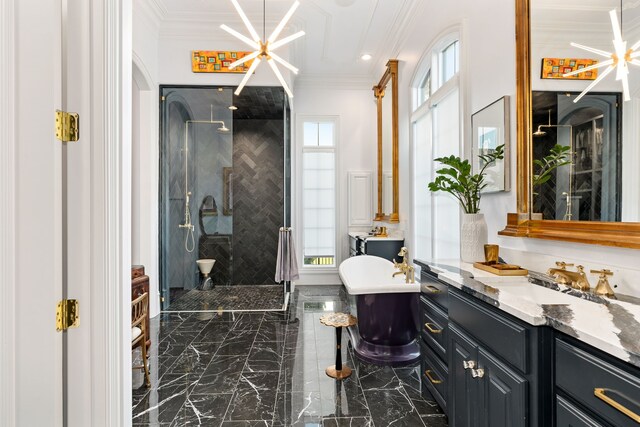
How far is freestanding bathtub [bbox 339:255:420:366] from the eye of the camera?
2675 millimetres

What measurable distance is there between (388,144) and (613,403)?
4339mm

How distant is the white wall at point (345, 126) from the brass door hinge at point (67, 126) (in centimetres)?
455

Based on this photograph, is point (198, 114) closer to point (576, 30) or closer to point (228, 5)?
point (228, 5)

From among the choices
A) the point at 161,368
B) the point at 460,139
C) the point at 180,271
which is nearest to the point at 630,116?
the point at 460,139

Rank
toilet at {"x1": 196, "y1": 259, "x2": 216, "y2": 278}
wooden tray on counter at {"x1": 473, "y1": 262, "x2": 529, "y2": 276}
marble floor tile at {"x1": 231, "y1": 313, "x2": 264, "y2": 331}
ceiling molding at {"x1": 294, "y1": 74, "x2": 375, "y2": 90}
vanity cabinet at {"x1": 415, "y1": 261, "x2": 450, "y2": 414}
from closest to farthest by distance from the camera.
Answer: wooden tray on counter at {"x1": 473, "y1": 262, "x2": 529, "y2": 276} → vanity cabinet at {"x1": 415, "y1": 261, "x2": 450, "y2": 414} → marble floor tile at {"x1": 231, "y1": 313, "x2": 264, "y2": 331} → toilet at {"x1": 196, "y1": 259, "x2": 216, "y2": 278} → ceiling molding at {"x1": 294, "y1": 74, "x2": 375, "y2": 90}

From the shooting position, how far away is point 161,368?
2.68 metres

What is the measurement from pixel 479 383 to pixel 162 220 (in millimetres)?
3841

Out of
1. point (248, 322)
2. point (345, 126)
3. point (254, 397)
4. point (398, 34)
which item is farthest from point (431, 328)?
point (345, 126)

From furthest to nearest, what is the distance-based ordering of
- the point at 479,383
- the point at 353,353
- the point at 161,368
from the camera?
the point at 353,353
the point at 161,368
the point at 479,383

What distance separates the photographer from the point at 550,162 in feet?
5.70

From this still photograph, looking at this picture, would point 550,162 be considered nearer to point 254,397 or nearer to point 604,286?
point 604,286

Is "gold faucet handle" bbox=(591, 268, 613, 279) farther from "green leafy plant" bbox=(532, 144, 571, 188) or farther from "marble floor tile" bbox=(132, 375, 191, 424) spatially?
"marble floor tile" bbox=(132, 375, 191, 424)

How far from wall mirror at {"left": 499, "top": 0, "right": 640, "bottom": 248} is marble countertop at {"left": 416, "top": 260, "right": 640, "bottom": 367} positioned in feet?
1.01

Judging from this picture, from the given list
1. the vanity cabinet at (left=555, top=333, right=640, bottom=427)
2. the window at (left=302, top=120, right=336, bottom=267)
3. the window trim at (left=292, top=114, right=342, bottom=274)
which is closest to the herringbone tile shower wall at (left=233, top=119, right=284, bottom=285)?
the window trim at (left=292, top=114, right=342, bottom=274)
